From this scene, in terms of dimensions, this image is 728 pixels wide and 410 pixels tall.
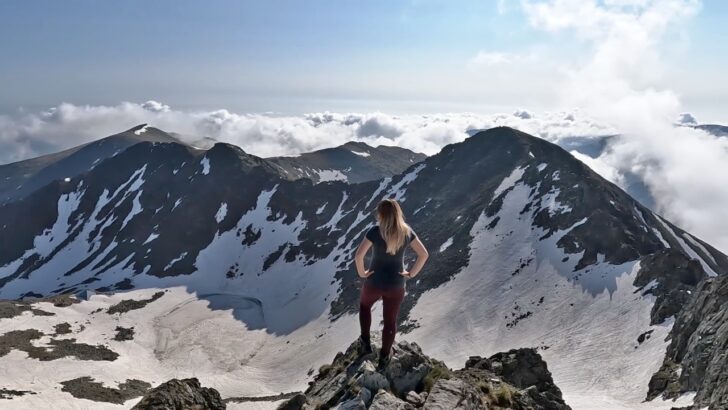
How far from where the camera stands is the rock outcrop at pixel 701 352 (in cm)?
2106

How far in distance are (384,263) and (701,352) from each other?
26632mm

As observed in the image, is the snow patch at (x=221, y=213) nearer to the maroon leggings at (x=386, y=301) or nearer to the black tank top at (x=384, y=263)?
the maroon leggings at (x=386, y=301)

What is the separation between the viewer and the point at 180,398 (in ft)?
57.7

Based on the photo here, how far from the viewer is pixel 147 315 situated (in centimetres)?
11231

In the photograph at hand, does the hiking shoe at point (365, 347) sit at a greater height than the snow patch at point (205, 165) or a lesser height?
lesser

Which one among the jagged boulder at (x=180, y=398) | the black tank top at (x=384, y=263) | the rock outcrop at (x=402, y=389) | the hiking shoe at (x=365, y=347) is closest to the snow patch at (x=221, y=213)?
the jagged boulder at (x=180, y=398)

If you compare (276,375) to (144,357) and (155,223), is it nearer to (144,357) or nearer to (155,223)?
(144,357)

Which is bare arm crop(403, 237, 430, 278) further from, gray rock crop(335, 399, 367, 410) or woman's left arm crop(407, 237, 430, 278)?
gray rock crop(335, 399, 367, 410)

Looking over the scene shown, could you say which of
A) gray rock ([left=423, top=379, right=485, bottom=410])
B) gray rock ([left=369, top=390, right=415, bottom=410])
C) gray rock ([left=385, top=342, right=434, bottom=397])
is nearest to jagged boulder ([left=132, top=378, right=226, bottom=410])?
gray rock ([left=385, top=342, right=434, bottom=397])

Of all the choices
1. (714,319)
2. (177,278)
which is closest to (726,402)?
(714,319)

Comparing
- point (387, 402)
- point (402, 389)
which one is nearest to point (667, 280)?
point (402, 389)

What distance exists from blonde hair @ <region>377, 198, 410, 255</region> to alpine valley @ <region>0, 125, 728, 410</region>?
363 centimetres

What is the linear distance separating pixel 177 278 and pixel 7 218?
109m

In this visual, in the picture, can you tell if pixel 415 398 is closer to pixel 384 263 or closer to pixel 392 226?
pixel 384 263
